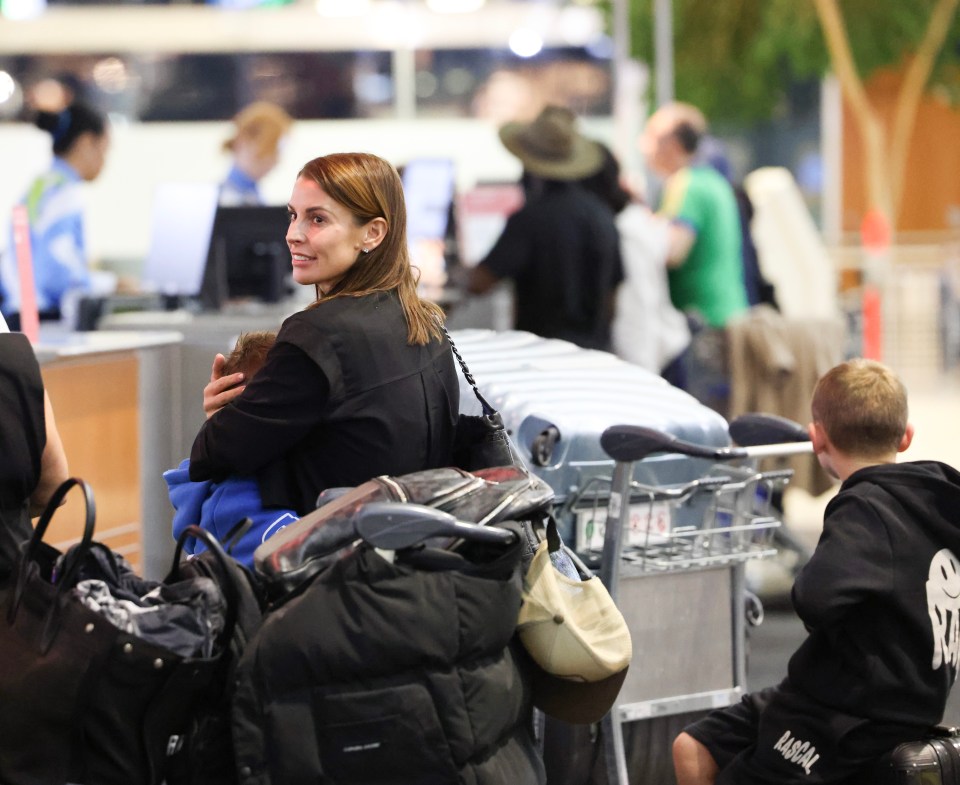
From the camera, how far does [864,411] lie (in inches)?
119

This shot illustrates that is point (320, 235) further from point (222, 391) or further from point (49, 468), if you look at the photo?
point (49, 468)

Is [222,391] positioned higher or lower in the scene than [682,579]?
higher

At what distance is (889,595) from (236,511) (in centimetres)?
121

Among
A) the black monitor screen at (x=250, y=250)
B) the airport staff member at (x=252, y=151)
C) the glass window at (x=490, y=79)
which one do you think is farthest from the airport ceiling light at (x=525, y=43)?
the black monitor screen at (x=250, y=250)

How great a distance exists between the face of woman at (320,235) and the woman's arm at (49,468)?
1.70 feet

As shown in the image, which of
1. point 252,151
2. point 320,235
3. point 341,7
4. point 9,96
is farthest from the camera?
point 341,7

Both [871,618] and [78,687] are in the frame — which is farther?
[871,618]

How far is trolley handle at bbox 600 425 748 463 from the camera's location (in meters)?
3.15

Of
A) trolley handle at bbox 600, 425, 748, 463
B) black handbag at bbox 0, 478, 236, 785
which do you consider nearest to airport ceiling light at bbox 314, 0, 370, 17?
trolley handle at bbox 600, 425, 748, 463

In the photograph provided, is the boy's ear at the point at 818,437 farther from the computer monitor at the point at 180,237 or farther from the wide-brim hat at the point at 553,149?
the computer monitor at the point at 180,237

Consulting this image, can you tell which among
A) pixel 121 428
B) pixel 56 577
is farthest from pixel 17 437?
pixel 121 428

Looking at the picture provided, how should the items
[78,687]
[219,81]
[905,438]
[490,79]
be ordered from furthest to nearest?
[490,79] → [219,81] → [905,438] → [78,687]

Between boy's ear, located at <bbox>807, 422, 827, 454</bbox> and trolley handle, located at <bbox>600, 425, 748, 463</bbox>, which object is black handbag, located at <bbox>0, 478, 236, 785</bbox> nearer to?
trolley handle, located at <bbox>600, 425, 748, 463</bbox>

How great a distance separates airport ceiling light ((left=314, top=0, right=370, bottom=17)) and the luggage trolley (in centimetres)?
1225
